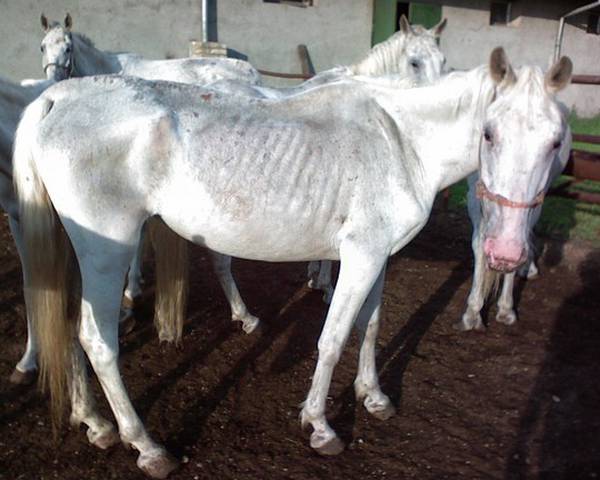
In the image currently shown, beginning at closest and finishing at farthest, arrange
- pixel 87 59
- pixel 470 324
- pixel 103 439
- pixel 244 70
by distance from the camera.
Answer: pixel 103 439, pixel 470 324, pixel 244 70, pixel 87 59

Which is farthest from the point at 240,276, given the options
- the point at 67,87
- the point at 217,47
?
the point at 217,47

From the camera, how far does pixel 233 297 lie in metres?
3.77

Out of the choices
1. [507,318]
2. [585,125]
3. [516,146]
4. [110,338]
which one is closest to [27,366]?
[110,338]

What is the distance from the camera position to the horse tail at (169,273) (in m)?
3.06

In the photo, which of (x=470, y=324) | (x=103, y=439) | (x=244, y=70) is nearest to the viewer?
(x=103, y=439)

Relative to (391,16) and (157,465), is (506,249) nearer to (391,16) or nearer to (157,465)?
(157,465)

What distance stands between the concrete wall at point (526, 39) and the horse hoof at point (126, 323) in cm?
1044

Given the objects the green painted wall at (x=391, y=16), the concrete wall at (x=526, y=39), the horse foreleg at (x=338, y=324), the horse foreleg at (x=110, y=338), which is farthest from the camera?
the concrete wall at (x=526, y=39)

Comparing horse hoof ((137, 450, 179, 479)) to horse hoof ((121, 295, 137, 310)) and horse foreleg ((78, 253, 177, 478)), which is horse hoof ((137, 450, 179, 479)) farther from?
horse hoof ((121, 295, 137, 310))

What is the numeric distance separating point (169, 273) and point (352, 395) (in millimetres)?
1319

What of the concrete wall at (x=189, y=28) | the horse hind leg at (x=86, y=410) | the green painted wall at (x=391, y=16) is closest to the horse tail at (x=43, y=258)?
the horse hind leg at (x=86, y=410)

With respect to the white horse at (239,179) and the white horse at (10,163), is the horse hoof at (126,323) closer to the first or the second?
the white horse at (10,163)

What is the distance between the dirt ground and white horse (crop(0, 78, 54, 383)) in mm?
124

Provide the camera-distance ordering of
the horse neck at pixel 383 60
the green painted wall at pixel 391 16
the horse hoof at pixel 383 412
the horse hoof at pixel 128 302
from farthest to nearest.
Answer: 1. the green painted wall at pixel 391 16
2. the horse neck at pixel 383 60
3. the horse hoof at pixel 128 302
4. the horse hoof at pixel 383 412
